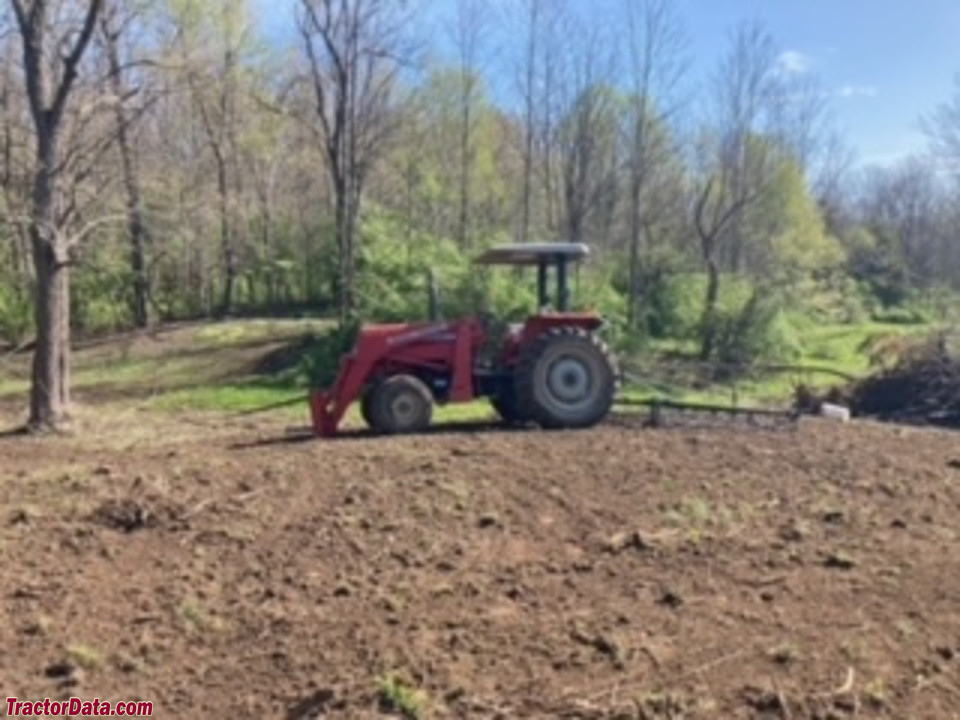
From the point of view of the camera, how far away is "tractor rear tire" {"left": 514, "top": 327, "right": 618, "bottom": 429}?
33.8 feet

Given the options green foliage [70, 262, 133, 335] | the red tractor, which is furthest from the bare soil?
green foliage [70, 262, 133, 335]

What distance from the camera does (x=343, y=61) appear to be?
2380cm

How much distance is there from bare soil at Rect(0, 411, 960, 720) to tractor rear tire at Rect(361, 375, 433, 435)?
1.04 meters

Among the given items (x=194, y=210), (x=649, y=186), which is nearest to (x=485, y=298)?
(x=194, y=210)

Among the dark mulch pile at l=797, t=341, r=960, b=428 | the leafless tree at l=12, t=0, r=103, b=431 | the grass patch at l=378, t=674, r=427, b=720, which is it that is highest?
the leafless tree at l=12, t=0, r=103, b=431

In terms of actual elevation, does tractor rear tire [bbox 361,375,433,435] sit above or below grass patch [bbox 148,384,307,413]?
above

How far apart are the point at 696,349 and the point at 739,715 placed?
19.4 m

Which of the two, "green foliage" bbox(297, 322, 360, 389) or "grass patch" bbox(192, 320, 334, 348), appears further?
"grass patch" bbox(192, 320, 334, 348)

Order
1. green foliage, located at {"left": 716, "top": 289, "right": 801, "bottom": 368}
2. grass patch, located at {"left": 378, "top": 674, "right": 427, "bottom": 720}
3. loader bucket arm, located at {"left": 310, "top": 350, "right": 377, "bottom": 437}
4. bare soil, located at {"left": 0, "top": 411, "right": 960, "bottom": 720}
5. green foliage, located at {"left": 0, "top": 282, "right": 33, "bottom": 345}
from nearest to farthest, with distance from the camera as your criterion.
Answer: grass patch, located at {"left": 378, "top": 674, "right": 427, "bottom": 720} < bare soil, located at {"left": 0, "top": 411, "right": 960, "bottom": 720} < loader bucket arm, located at {"left": 310, "top": 350, "right": 377, "bottom": 437} < green foliage, located at {"left": 716, "top": 289, "right": 801, "bottom": 368} < green foliage, located at {"left": 0, "top": 282, "right": 33, "bottom": 345}

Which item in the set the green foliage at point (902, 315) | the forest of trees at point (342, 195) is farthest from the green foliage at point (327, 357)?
the green foliage at point (902, 315)

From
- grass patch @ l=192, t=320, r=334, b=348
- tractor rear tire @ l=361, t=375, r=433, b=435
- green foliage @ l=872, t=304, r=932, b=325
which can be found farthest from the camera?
green foliage @ l=872, t=304, r=932, b=325

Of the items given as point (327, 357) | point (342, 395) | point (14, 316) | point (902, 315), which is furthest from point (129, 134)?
point (902, 315)

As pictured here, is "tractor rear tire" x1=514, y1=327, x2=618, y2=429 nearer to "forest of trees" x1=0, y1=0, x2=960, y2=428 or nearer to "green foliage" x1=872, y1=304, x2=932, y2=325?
"forest of trees" x1=0, y1=0, x2=960, y2=428

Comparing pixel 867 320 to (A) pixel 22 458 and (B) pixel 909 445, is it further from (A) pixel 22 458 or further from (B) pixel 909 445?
(A) pixel 22 458
